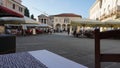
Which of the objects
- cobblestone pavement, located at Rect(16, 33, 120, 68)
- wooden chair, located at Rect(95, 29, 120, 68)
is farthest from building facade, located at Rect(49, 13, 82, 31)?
wooden chair, located at Rect(95, 29, 120, 68)

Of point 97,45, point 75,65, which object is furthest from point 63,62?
point 97,45

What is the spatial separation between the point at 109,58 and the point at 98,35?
11.4 inches

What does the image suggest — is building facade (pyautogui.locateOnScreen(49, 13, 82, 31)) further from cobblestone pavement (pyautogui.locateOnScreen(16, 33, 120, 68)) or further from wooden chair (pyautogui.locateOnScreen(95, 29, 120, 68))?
wooden chair (pyautogui.locateOnScreen(95, 29, 120, 68))

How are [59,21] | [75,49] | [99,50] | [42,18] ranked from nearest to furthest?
[99,50]
[75,49]
[42,18]
[59,21]

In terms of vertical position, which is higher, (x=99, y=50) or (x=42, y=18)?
(x=42, y=18)

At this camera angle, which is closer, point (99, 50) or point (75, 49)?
point (99, 50)

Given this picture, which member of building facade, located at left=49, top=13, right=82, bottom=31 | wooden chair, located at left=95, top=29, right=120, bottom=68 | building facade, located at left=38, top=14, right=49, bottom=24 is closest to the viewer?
wooden chair, located at left=95, top=29, right=120, bottom=68

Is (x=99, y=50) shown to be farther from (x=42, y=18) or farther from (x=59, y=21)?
(x=59, y=21)

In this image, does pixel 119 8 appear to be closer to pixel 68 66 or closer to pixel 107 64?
pixel 107 64

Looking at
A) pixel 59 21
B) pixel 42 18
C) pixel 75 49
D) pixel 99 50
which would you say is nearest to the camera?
pixel 99 50

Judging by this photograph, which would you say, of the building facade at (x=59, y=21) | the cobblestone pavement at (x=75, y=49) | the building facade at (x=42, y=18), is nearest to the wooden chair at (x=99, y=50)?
the cobblestone pavement at (x=75, y=49)

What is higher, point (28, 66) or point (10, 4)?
point (10, 4)

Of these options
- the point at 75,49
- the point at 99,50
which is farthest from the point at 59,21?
the point at 99,50

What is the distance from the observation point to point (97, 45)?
2.34m
